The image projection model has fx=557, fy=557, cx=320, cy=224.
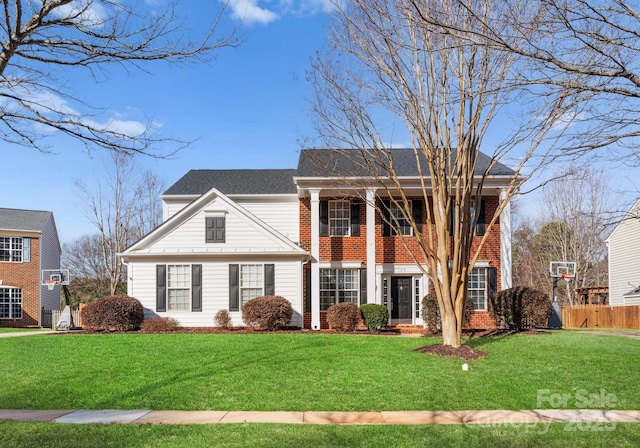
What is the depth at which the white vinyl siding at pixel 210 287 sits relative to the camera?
18766 millimetres

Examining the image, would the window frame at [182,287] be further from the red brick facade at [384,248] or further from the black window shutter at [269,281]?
the red brick facade at [384,248]

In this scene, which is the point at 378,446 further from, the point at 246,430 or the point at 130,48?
the point at 130,48

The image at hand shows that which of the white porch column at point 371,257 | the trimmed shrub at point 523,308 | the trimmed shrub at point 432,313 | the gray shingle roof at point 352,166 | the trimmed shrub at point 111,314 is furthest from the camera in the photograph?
the white porch column at point 371,257

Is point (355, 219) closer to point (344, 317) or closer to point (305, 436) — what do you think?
point (344, 317)

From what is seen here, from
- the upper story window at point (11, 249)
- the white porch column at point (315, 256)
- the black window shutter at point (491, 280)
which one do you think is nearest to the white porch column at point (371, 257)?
the white porch column at point (315, 256)

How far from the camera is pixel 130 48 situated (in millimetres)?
5984

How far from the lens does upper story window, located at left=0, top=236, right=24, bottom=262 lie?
96.2 feet

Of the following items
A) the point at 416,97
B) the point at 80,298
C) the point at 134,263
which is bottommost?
the point at 80,298

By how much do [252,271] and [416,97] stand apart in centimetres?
923

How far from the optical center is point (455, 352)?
451 inches

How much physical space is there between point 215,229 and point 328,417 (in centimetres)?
1273

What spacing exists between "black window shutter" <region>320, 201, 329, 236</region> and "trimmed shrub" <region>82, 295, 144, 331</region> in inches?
273

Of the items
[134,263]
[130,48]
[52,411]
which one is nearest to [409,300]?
[134,263]

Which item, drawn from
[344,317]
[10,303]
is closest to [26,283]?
[10,303]
